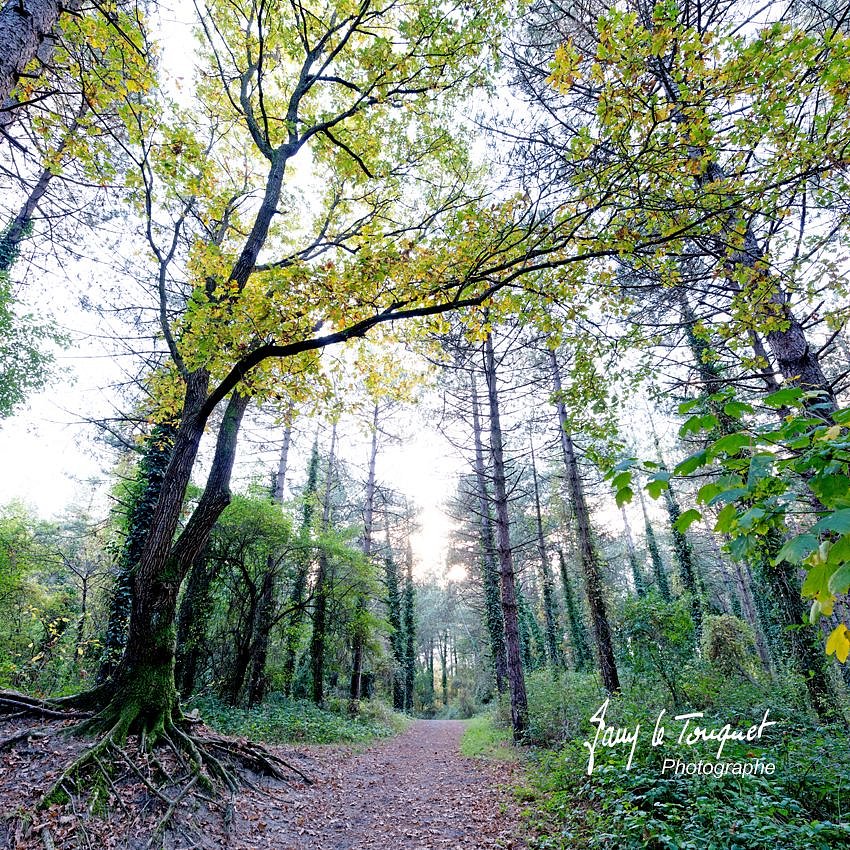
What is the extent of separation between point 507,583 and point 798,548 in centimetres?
881

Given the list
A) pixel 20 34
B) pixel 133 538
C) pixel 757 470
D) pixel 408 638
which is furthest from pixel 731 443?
pixel 408 638

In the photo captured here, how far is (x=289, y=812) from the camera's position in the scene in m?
5.18

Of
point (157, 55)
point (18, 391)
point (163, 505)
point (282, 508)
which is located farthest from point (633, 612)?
point (18, 391)

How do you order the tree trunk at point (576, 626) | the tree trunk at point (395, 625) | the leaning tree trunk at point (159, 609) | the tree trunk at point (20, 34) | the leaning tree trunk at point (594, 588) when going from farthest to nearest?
the tree trunk at point (395, 625), the tree trunk at point (576, 626), the leaning tree trunk at point (594, 588), the leaning tree trunk at point (159, 609), the tree trunk at point (20, 34)

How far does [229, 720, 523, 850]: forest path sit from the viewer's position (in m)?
4.61

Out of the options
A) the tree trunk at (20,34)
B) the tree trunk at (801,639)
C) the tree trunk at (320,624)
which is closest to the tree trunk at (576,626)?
the tree trunk at (320,624)

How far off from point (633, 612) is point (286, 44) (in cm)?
1259

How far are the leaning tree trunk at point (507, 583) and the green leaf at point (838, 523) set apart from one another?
7205 millimetres

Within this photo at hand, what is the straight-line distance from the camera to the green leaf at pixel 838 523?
114 cm

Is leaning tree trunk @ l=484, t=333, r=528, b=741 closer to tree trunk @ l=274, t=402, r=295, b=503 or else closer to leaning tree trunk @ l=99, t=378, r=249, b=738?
leaning tree trunk @ l=99, t=378, r=249, b=738

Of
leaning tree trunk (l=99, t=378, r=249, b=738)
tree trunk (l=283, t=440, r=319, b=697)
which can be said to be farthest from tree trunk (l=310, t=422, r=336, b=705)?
leaning tree trunk (l=99, t=378, r=249, b=738)

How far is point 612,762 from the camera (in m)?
4.72

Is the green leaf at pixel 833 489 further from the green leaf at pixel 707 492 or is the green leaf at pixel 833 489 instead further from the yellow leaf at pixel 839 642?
the yellow leaf at pixel 839 642

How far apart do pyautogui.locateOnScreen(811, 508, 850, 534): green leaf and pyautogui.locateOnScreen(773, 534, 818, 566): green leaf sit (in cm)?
9
